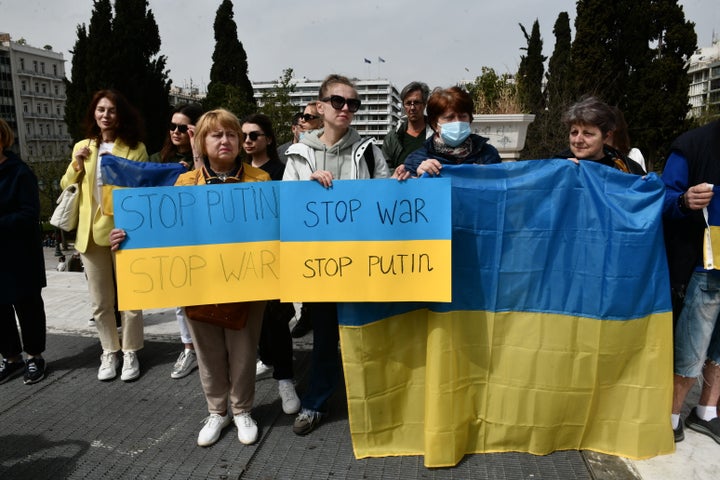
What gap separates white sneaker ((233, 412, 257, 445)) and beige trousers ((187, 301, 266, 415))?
3cm

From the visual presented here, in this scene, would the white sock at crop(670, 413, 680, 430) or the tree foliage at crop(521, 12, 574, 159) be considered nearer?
the white sock at crop(670, 413, 680, 430)

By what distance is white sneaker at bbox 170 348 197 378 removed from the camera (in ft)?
12.3

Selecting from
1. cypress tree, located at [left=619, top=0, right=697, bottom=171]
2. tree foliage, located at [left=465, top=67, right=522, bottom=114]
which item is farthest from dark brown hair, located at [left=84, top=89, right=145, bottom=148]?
cypress tree, located at [left=619, top=0, right=697, bottom=171]

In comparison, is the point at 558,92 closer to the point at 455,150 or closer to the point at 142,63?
the point at 455,150

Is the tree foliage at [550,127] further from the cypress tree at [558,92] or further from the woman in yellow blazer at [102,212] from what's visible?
the woman in yellow blazer at [102,212]

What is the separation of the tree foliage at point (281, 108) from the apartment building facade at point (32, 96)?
2518 inches

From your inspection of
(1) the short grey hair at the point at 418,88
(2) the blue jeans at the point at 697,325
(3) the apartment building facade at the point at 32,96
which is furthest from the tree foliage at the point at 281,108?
(3) the apartment building facade at the point at 32,96

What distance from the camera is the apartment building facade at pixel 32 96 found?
77062 millimetres

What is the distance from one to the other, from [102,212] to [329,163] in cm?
163

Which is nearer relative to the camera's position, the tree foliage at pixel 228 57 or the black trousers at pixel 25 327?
the black trousers at pixel 25 327

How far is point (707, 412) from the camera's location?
2.80 metres

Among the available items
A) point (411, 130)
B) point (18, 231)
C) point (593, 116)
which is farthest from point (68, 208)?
point (593, 116)

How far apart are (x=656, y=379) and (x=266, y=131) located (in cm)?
270

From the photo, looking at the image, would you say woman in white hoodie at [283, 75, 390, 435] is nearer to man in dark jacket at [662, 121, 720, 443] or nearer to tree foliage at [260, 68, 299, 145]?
man in dark jacket at [662, 121, 720, 443]
